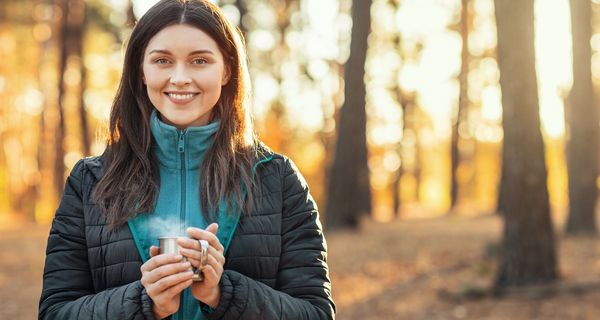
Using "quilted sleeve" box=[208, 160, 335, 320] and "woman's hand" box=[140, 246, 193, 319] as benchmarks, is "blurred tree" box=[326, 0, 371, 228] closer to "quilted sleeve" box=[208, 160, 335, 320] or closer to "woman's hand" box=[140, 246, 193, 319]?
"quilted sleeve" box=[208, 160, 335, 320]

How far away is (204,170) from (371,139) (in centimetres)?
3467

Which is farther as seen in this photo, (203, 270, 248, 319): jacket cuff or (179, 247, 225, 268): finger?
(203, 270, 248, 319): jacket cuff

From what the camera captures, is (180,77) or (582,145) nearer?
(180,77)

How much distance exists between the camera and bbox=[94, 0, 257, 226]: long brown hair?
7.75 ft

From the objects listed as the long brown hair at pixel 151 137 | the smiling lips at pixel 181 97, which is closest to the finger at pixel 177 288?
the long brown hair at pixel 151 137

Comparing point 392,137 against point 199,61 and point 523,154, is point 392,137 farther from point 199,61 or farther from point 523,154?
point 199,61

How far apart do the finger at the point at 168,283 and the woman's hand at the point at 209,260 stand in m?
0.04

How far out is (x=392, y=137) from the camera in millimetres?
35094

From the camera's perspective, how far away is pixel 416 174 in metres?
41.4

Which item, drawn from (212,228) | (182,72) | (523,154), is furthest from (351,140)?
(212,228)

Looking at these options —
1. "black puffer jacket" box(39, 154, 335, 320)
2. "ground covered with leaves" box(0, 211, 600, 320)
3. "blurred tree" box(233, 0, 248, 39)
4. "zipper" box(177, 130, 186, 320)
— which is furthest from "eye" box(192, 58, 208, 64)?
"blurred tree" box(233, 0, 248, 39)

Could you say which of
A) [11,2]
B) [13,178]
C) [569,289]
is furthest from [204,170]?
[13,178]

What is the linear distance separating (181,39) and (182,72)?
0.10 meters

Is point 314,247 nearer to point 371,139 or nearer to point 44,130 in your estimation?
point 44,130
